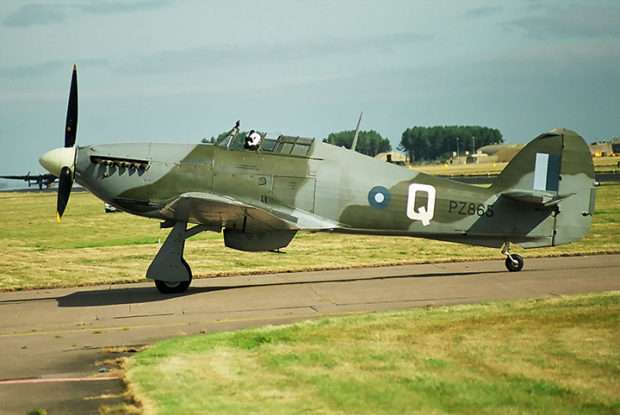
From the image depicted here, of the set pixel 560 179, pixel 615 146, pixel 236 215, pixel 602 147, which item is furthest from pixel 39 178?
pixel 602 147

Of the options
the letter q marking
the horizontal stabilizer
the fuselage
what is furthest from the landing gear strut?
the letter q marking

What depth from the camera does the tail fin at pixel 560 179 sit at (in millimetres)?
15867

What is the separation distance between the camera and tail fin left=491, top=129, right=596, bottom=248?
52.1ft

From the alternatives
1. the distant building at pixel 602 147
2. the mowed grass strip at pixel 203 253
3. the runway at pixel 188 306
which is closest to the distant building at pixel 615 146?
the distant building at pixel 602 147

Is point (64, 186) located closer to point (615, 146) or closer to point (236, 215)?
point (236, 215)

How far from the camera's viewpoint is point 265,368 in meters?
8.32

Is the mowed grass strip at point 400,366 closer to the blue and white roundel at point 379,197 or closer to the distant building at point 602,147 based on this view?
the blue and white roundel at point 379,197

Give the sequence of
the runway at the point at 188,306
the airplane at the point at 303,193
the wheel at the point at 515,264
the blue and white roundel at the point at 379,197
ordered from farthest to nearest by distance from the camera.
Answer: the wheel at the point at 515,264, the blue and white roundel at the point at 379,197, the airplane at the point at 303,193, the runway at the point at 188,306

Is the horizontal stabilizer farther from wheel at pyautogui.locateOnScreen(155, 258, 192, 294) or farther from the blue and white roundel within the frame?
wheel at pyautogui.locateOnScreen(155, 258, 192, 294)

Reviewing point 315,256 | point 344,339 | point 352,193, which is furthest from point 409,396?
point 315,256

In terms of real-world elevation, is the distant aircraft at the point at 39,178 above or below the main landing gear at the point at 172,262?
above

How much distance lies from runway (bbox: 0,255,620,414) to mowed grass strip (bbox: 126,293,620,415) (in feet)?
2.80

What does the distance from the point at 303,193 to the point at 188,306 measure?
334 cm

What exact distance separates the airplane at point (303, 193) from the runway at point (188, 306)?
38.1 inches
